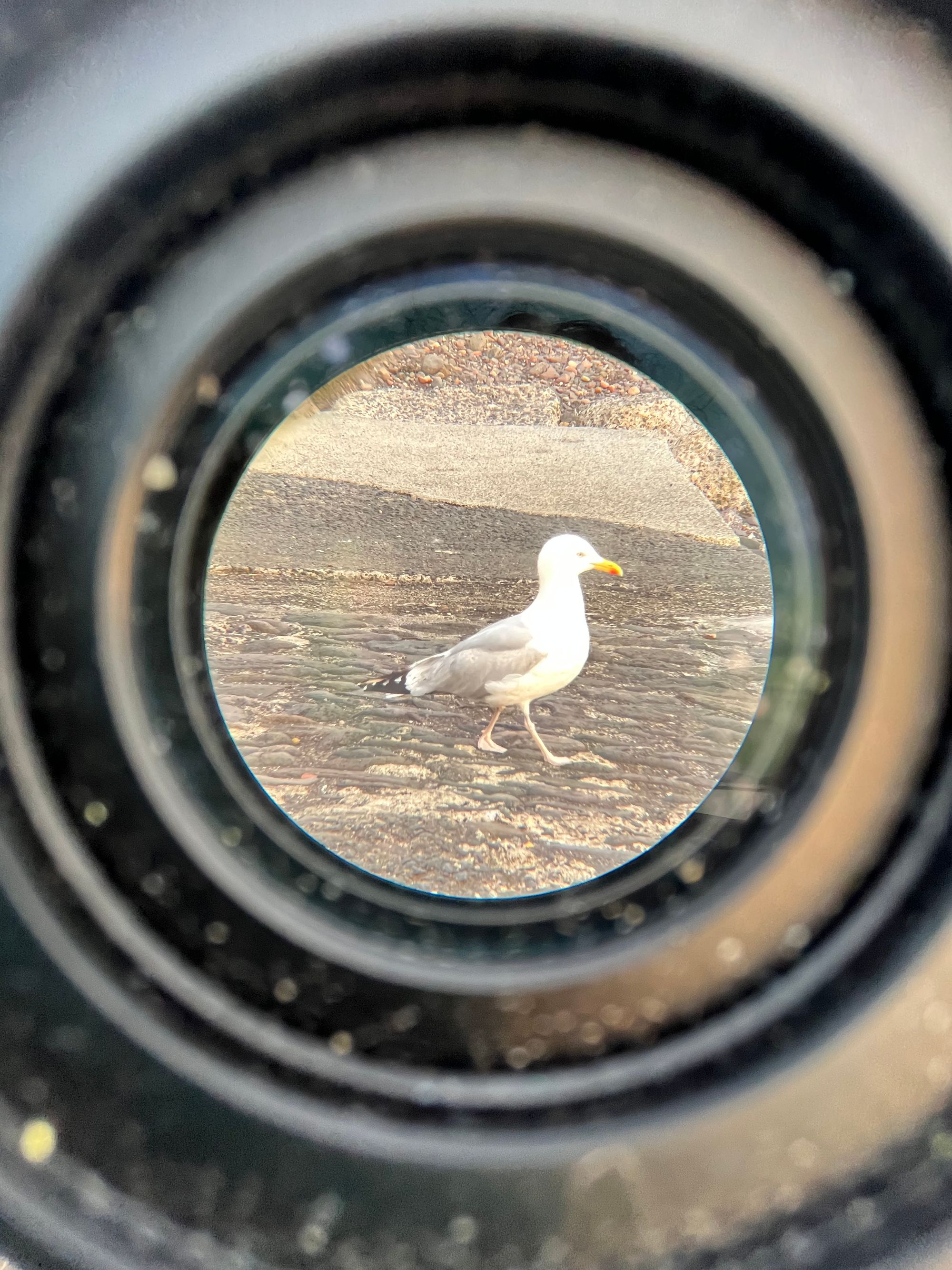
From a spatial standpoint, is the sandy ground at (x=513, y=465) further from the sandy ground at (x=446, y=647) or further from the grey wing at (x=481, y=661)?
the grey wing at (x=481, y=661)

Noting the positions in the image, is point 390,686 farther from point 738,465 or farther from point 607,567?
point 738,465

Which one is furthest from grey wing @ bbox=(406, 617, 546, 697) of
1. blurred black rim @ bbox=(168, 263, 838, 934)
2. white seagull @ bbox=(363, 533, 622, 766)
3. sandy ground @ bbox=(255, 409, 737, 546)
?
blurred black rim @ bbox=(168, 263, 838, 934)

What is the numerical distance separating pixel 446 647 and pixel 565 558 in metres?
0.14

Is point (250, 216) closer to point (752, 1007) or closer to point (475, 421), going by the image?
point (752, 1007)

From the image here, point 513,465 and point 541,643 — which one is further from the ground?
point 513,465

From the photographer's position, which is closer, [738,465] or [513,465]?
[738,465]

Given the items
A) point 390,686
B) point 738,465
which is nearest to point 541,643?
point 390,686

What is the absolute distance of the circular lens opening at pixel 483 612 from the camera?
52 cm

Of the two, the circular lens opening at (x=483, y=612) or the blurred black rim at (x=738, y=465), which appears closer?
the blurred black rim at (x=738, y=465)

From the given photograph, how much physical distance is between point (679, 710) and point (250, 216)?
1.61 ft

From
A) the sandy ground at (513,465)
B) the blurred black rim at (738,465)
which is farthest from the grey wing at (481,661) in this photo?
the blurred black rim at (738,465)

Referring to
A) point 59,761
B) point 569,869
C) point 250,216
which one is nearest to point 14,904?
point 59,761

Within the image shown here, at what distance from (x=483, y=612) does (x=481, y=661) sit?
0.08 m

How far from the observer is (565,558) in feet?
1.57
